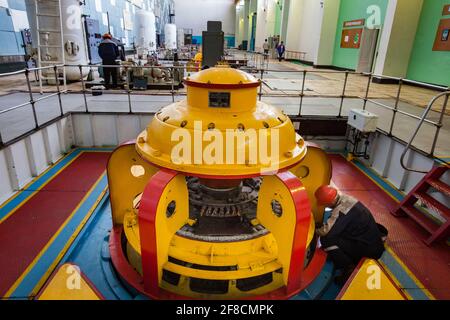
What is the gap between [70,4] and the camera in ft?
28.2

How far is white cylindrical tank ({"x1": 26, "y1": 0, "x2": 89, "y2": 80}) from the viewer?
27.0ft

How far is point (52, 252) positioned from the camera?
3.31 m

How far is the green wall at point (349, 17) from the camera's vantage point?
43.0ft

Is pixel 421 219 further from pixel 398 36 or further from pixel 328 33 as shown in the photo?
pixel 328 33

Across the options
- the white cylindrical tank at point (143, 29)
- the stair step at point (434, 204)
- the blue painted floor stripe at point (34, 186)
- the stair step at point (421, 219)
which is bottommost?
the blue painted floor stripe at point (34, 186)

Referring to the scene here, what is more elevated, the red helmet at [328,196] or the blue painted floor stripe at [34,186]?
the red helmet at [328,196]

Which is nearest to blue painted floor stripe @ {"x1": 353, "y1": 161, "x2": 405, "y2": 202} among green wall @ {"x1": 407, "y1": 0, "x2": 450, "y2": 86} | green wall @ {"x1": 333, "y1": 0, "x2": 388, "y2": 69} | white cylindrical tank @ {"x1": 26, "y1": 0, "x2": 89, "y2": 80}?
green wall @ {"x1": 407, "y1": 0, "x2": 450, "y2": 86}

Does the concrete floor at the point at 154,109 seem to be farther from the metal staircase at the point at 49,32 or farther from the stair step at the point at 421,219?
the metal staircase at the point at 49,32

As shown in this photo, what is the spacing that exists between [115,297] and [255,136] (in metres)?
1.95

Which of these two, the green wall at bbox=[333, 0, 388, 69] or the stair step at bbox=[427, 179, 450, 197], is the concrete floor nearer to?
the stair step at bbox=[427, 179, 450, 197]

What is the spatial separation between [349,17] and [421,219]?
13860 mm

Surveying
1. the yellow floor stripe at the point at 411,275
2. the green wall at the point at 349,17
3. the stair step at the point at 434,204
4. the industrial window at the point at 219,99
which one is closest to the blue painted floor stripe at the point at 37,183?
the industrial window at the point at 219,99

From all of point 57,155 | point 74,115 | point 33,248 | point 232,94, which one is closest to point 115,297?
point 33,248

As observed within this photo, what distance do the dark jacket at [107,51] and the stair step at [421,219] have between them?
27.3 feet
